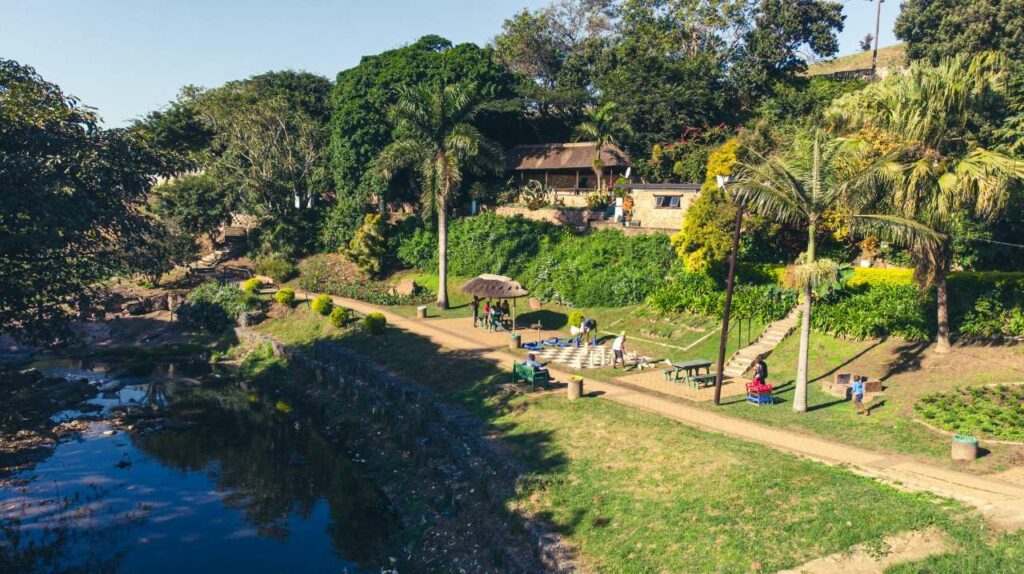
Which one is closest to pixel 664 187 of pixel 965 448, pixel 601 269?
pixel 601 269

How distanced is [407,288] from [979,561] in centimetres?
3550

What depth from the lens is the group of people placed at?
114ft

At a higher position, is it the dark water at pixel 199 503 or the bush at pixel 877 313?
the bush at pixel 877 313

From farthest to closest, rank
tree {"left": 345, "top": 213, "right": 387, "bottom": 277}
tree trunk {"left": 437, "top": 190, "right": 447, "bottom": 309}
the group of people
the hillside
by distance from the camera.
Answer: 1. the hillside
2. tree {"left": 345, "top": 213, "right": 387, "bottom": 277}
3. tree trunk {"left": 437, "top": 190, "right": 447, "bottom": 309}
4. the group of people

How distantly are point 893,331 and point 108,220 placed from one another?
2775 cm

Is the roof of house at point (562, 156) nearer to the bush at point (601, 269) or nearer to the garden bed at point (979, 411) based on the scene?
the bush at point (601, 269)

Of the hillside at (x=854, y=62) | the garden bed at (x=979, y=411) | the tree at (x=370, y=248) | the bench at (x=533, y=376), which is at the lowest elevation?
the bench at (x=533, y=376)

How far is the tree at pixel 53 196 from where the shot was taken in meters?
19.0

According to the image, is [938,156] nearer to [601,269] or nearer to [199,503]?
[601,269]

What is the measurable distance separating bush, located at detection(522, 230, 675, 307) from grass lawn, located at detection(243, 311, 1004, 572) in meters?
14.0

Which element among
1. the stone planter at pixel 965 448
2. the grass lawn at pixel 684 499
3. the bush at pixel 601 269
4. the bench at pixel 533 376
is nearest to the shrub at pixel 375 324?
the bush at pixel 601 269

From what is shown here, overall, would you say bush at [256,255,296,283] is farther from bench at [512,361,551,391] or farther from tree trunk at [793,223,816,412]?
tree trunk at [793,223,816,412]

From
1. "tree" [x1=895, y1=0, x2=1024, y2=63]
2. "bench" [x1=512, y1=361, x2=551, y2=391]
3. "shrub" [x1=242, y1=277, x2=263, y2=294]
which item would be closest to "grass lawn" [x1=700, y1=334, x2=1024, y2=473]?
"bench" [x1=512, y1=361, x2=551, y2=391]

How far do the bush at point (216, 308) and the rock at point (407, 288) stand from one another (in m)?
8.83
